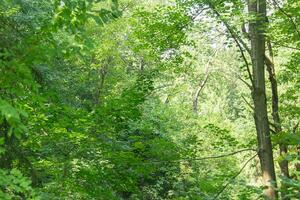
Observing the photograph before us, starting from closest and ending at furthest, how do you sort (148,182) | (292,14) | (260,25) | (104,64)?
1. (292,14)
2. (260,25)
3. (148,182)
4. (104,64)

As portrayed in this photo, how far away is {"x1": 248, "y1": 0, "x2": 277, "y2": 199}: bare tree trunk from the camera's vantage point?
18.9 feet

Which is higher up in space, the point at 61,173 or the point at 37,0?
the point at 37,0

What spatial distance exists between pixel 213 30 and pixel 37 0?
6.51m

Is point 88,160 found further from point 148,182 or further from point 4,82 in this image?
point 148,182

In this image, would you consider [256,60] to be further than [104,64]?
No

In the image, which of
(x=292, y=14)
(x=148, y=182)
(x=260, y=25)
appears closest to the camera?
(x=292, y=14)

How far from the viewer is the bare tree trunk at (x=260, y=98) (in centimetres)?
575

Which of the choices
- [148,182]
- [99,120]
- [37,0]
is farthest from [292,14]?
[148,182]

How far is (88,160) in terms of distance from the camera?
4.91m

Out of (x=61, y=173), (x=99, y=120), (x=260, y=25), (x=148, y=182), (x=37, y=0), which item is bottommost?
(x=148, y=182)

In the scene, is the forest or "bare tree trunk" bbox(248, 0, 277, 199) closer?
the forest

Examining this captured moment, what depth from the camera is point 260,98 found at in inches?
238

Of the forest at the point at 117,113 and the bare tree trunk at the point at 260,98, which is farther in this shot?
the bare tree trunk at the point at 260,98

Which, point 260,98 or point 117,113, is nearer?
point 117,113
